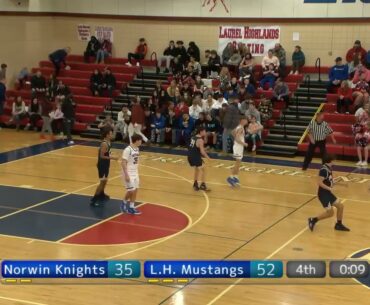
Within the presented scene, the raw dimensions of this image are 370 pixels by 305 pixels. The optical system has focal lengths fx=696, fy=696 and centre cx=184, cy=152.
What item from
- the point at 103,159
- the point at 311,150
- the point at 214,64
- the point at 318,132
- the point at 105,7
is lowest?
the point at 311,150

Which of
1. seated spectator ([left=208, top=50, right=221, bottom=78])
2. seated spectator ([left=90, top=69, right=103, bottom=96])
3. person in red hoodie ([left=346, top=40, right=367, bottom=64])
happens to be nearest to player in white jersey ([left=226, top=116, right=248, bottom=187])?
person in red hoodie ([left=346, top=40, right=367, bottom=64])

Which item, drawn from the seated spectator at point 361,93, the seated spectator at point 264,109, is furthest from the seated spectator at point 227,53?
the seated spectator at point 361,93

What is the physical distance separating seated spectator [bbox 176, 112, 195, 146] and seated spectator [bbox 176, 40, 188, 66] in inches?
167

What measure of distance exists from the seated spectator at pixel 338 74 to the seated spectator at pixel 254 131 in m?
3.69

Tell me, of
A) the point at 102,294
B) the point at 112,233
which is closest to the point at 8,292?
the point at 102,294

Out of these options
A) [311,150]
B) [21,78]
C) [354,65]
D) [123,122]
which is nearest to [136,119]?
[123,122]

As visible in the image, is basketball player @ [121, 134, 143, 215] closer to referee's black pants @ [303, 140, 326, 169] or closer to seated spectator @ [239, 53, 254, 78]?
referee's black pants @ [303, 140, 326, 169]

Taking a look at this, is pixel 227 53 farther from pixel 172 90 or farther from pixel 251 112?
pixel 251 112

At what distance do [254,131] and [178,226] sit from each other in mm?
9424

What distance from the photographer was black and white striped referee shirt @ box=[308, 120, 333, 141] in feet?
65.6

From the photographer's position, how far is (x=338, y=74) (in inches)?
990

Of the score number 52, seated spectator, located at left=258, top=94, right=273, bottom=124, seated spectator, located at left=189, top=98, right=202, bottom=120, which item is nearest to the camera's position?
the score number 52

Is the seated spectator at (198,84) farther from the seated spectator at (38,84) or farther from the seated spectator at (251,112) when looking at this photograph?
the seated spectator at (38,84)

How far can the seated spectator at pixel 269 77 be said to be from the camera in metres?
25.9
